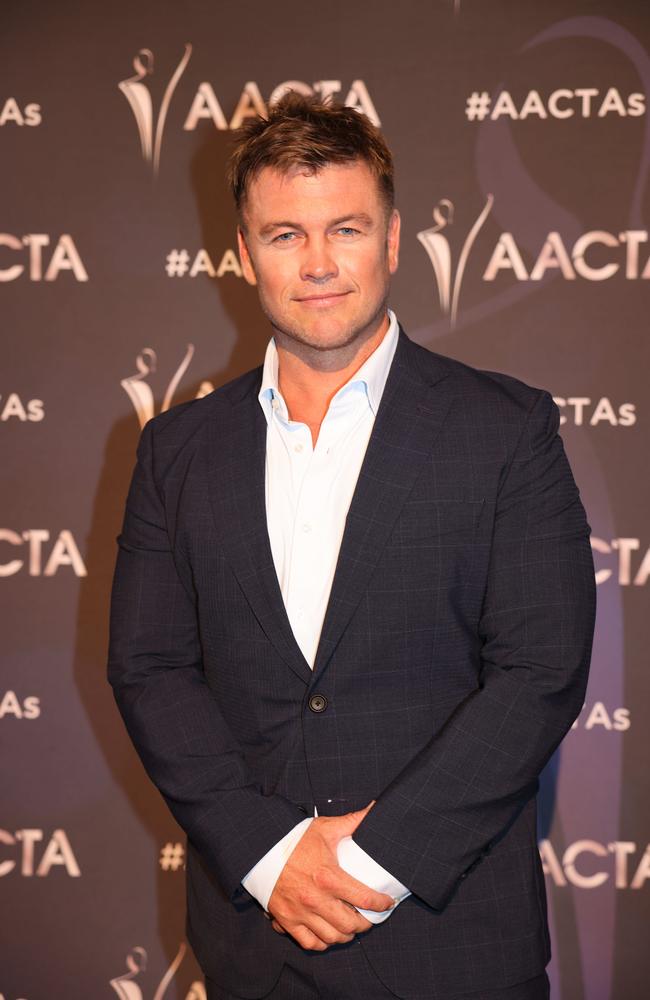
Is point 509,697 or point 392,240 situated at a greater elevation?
point 392,240

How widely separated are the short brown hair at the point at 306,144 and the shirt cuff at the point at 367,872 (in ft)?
4.00

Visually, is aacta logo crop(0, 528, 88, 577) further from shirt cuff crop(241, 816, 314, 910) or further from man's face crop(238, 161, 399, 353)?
shirt cuff crop(241, 816, 314, 910)

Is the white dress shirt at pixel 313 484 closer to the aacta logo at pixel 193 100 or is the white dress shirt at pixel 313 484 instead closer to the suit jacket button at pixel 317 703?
the suit jacket button at pixel 317 703

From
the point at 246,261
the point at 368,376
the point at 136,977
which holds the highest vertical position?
the point at 246,261

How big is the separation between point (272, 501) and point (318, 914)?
29.1 inches

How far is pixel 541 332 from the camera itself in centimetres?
298

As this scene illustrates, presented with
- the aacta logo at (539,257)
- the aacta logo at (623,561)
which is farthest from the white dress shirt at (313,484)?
the aacta logo at (623,561)

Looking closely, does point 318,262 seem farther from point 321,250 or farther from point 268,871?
point 268,871

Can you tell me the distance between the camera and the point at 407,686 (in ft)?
5.89

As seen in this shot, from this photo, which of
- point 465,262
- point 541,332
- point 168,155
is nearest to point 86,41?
point 168,155

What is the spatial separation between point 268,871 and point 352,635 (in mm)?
420

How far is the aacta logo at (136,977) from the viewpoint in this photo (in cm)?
311

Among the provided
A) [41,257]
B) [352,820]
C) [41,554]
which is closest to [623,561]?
[352,820]

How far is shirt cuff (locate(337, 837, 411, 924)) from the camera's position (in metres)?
1.63
